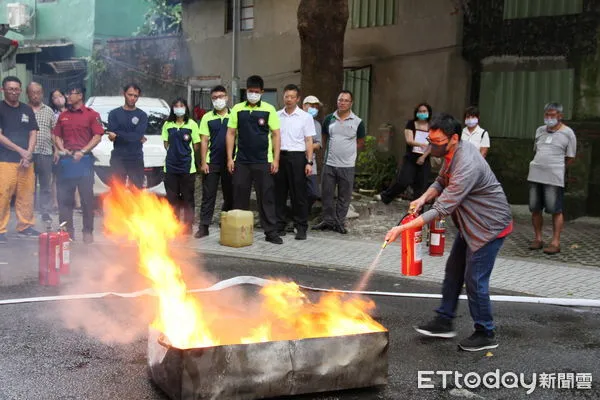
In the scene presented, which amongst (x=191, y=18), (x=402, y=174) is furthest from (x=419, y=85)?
(x=191, y=18)

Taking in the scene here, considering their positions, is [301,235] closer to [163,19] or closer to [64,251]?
[64,251]

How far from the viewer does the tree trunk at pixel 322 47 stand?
12367 millimetres

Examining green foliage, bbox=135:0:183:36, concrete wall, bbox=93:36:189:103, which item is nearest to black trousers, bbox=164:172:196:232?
concrete wall, bbox=93:36:189:103

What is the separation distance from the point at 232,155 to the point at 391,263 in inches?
110

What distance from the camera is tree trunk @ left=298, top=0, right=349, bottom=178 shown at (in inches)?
487

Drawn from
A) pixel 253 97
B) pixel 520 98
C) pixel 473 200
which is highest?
pixel 520 98

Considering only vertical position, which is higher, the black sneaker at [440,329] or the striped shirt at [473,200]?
the striped shirt at [473,200]

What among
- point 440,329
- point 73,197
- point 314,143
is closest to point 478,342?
point 440,329

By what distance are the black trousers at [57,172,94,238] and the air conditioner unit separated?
19.5 meters

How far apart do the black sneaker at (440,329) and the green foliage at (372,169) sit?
9.75m

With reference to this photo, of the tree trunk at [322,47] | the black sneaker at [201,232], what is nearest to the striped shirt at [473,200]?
the black sneaker at [201,232]

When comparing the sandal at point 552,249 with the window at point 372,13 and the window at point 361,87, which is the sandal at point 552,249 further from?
the window at point 372,13

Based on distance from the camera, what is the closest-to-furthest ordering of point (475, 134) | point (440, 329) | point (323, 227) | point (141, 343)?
1. point (141, 343)
2. point (440, 329)
3. point (475, 134)
4. point (323, 227)

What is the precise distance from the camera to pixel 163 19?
2427cm
